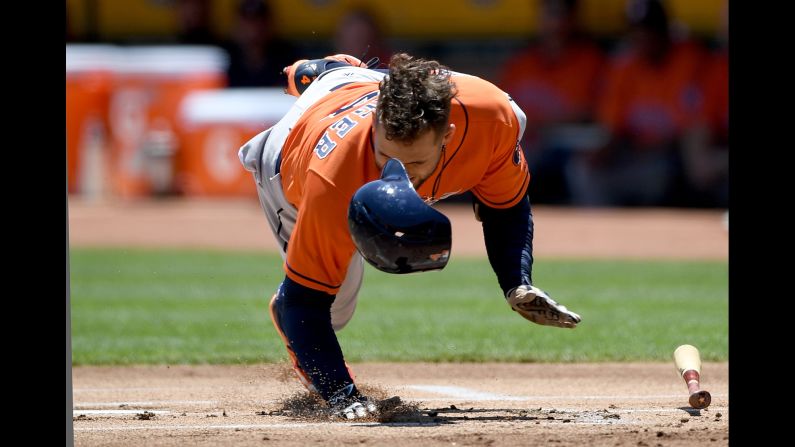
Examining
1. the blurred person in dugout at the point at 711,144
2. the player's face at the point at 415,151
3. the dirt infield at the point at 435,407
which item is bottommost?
the dirt infield at the point at 435,407

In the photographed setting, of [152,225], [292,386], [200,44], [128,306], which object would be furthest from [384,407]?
[200,44]

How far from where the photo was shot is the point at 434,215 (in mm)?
4723

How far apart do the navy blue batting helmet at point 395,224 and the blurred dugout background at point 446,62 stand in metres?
11.3

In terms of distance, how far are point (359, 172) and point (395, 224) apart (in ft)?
1.16

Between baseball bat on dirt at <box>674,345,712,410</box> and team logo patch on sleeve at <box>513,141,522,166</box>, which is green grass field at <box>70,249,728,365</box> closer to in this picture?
Result: baseball bat on dirt at <box>674,345,712,410</box>

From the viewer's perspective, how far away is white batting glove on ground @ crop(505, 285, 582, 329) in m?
5.36

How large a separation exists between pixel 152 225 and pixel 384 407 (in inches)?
437

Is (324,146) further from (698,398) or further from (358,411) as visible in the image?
(698,398)

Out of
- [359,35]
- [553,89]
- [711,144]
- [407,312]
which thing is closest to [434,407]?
[407,312]

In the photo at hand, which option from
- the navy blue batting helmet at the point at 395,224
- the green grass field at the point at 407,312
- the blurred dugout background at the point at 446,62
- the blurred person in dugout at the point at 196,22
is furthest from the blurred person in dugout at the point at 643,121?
the navy blue batting helmet at the point at 395,224

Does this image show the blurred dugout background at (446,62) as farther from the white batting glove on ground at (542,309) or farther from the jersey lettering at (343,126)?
the jersey lettering at (343,126)

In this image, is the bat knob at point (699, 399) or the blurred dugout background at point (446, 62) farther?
the blurred dugout background at point (446, 62)

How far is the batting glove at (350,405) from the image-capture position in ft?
17.4
